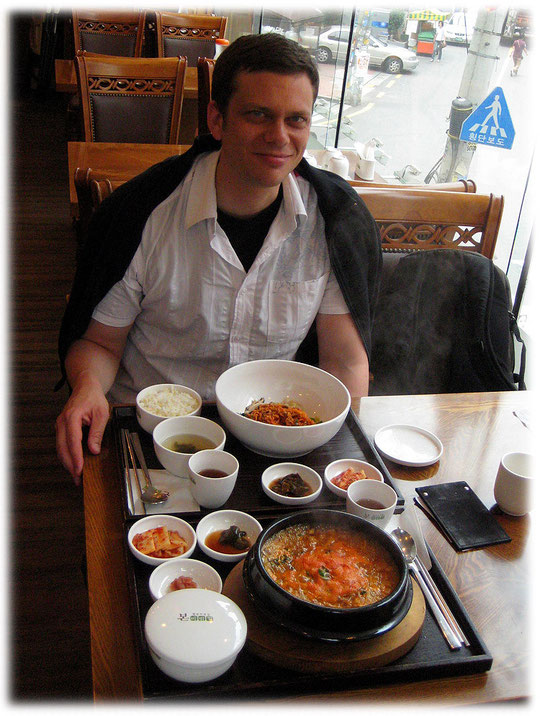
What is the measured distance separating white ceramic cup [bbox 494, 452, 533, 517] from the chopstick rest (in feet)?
0.13

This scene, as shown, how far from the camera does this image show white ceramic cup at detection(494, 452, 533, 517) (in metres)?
1.35

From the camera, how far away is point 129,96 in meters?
3.36

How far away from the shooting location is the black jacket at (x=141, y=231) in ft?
5.83

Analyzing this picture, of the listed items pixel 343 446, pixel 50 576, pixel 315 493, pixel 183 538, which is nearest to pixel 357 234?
pixel 343 446

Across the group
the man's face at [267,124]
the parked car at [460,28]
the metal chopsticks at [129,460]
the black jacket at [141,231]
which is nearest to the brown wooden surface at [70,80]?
the parked car at [460,28]

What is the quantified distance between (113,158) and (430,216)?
1.47 metres

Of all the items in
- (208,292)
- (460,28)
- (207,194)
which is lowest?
(208,292)

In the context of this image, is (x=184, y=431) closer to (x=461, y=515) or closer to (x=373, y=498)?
(x=373, y=498)

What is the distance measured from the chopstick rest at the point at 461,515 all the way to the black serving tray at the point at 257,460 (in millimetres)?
71

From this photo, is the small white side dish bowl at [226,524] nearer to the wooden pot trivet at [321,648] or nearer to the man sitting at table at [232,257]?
the wooden pot trivet at [321,648]

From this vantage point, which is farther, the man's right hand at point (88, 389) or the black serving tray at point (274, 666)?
the man's right hand at point (88, 389)

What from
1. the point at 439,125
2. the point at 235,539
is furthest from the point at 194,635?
the point at 439,125

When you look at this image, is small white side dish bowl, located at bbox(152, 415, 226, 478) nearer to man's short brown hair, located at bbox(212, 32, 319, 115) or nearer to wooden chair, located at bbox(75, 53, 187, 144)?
man's short brown hair, located at bbox(212, 32, 319, 115)

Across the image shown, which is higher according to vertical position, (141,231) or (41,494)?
(141,231)
